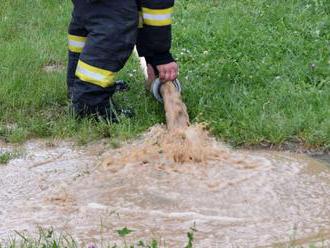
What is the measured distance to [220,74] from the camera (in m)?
5.65

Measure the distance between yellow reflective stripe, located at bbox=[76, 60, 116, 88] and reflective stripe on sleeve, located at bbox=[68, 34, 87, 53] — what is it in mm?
429

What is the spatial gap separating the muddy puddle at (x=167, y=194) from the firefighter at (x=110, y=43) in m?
0.42

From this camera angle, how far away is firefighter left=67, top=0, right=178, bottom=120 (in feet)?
15.9

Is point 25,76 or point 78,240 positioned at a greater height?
point 78,240

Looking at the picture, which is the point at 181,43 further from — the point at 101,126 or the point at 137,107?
the point at 101,126

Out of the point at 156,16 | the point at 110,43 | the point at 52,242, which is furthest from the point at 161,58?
the point at 52,242

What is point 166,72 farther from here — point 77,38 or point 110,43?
point 77,38

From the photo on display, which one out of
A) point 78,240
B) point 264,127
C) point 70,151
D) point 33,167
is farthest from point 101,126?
point 78,240

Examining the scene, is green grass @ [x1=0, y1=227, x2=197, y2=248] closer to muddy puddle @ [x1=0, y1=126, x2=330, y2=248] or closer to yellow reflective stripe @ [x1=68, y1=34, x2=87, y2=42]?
muddy puddle @ [x1=0, y1=126, x2=330, y2=248]

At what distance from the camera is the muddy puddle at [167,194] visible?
11.2 feet

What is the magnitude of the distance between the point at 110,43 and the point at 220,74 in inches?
43.9

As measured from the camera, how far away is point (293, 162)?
4.27m

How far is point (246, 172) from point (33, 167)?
3.90 ft

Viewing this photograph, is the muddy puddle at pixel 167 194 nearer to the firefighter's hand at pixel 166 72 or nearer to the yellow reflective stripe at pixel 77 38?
the firefighter's hand at pixel 166 72
